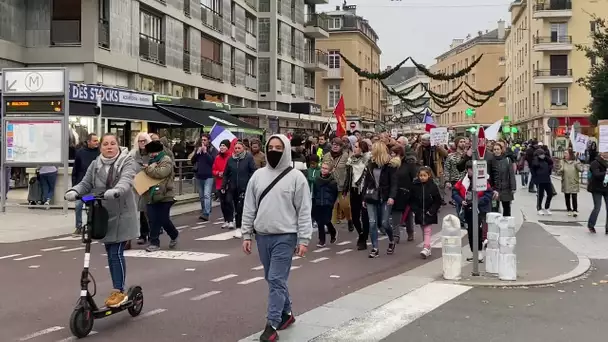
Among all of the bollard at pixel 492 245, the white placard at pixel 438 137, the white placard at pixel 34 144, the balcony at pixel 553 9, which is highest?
the balcony at pixel 553 9

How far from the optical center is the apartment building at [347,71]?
64750 millimetres

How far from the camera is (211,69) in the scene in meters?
36.2

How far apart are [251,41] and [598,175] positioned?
33.2 meters

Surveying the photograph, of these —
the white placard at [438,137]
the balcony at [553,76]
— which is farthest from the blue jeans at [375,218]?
the balcony at [553,76]

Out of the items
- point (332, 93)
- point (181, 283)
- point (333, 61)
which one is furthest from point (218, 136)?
point (333, 61)

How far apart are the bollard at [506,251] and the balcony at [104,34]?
19554mm

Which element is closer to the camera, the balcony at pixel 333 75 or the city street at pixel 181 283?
the city street at pixel 181 283

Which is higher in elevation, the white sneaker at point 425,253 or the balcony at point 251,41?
the balcony at point 251,41

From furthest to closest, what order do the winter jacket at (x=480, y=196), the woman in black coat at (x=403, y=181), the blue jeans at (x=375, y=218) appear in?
the woman in black coat at (x=403, y=181)
the blue jeans at (x=375, y=218)
the winter jacket at (x=480, y=196)

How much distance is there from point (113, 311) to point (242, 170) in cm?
694

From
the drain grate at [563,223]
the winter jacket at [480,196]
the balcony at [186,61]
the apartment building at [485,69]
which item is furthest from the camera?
the apartment building at [485,69]

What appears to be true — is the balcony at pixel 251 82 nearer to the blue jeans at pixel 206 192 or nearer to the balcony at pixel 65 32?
the balcony at pixel 65 32

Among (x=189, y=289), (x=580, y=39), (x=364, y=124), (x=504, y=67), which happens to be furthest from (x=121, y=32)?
(x=504, y=67)

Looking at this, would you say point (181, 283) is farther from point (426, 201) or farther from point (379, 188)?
point (426, 201)
